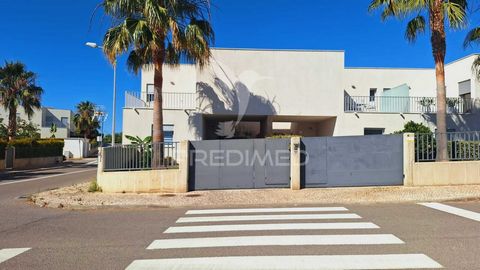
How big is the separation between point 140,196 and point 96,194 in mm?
1780

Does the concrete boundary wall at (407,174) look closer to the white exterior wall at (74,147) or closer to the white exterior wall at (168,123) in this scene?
the white exterior wall at (168,123)

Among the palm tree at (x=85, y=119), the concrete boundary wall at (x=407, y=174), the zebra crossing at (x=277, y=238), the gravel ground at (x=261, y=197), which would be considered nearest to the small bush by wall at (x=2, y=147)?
the gravel ground at (x=261, y=197)

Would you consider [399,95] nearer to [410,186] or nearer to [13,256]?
[410,186]

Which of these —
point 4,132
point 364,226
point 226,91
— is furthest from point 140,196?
point 4,132

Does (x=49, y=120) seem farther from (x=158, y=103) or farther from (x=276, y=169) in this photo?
(x=276, y=169)

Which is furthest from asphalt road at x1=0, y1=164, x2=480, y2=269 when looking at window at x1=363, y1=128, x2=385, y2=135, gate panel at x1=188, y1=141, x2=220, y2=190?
window at x1=363, y1=128, x2=385, y2=135

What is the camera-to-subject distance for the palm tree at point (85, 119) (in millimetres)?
61750

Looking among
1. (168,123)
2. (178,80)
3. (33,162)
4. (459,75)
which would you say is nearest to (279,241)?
(168,123)

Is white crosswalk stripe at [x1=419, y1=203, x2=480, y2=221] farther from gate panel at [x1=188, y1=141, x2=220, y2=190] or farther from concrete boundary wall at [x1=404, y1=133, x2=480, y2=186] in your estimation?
gate panel at [x1=188, y1=141, x2=220, y2=190]

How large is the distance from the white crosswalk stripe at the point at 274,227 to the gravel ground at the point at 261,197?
3030 millimetres

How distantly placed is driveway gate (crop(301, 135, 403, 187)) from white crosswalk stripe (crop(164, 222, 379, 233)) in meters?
5.15

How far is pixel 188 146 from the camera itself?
12.6 m

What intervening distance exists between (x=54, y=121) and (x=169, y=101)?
4974cm

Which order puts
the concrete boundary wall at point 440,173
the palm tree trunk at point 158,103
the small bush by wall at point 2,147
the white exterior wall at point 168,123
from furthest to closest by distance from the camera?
the small bush by wall at point 2,147 → the white exterior wall at point 168,123 → the palm tree trunk at point 158,103 → the concrete boundary wall at point 440,173
